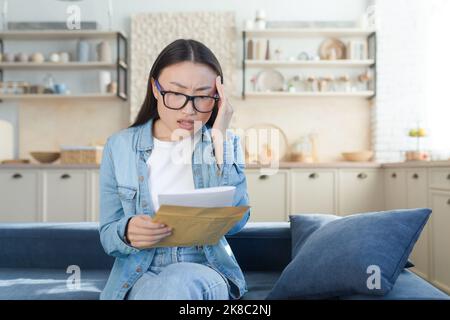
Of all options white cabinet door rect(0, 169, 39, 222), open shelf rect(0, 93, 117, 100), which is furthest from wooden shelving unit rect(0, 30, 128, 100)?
white cabinet door rect(0, 169, 39, 222)

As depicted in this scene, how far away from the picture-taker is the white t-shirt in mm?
1115

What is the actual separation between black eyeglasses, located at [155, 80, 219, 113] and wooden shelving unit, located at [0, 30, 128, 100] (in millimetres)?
3220

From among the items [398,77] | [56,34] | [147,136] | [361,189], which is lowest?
[361,189]

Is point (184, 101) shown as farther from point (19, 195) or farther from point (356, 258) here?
point (19, 195)

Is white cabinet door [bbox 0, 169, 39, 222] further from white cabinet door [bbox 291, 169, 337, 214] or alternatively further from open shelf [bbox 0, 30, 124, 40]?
white cabinet door [bbox 291, 169, 337, 214]

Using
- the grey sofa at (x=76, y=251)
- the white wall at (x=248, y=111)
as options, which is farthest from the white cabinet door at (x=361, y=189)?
the grey sofa at (x=76, y=251)

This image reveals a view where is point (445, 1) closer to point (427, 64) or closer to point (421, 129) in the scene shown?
point (427, 64)

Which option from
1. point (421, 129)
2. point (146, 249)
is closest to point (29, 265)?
point (146, 249)

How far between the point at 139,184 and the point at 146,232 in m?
0.18

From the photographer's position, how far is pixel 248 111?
4.41 meters

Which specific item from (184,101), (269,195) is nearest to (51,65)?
(269,195)

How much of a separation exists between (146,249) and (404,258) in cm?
57

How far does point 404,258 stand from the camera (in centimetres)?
104

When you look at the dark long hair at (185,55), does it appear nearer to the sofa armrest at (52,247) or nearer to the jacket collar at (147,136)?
the jacket collar at (147,136)
